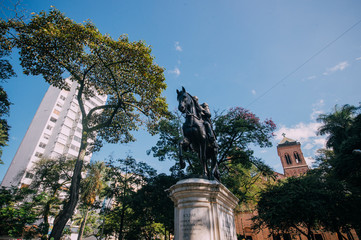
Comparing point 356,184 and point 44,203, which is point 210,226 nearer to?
point 356,184

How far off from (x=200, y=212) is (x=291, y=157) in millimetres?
59733

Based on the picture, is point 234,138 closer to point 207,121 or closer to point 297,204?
point 297,204

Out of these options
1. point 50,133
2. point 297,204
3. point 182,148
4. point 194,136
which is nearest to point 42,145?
point 50,133

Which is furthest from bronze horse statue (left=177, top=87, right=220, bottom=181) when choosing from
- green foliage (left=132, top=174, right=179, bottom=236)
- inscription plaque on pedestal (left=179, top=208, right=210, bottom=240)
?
green foliage (left=132, top=174, right=179, bottom=236)

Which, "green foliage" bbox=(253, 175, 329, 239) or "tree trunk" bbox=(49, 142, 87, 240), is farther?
"green foliage" bbox=(253, 175, 329, 239)

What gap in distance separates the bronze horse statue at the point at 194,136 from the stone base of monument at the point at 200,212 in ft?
2.65

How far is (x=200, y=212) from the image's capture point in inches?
162

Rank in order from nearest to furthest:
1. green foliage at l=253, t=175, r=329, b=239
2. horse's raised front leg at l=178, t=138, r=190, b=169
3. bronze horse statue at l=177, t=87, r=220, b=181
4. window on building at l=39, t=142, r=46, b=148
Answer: horse's raised front leg at l=178, t=138, r=190, b=169 → bronze horse statue at l=177, t=87, r=220, b=181 → green foliage at l=253, t=175, r=329, b=239 → window on building at l=39, t=142, r=46, b=148

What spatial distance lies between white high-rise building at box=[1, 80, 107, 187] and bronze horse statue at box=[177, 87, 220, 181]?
38532mm

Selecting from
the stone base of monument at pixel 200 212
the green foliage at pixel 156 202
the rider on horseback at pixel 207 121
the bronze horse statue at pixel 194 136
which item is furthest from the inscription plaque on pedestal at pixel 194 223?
the green foliage at pixel 156 202

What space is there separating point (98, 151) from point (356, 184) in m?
21.3

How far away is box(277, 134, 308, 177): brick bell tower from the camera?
51.9 m

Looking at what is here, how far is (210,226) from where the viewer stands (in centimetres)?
397

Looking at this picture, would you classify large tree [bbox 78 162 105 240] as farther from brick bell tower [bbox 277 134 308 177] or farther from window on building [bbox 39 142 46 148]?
brick bell tower [bbox 277 134 308 177]
